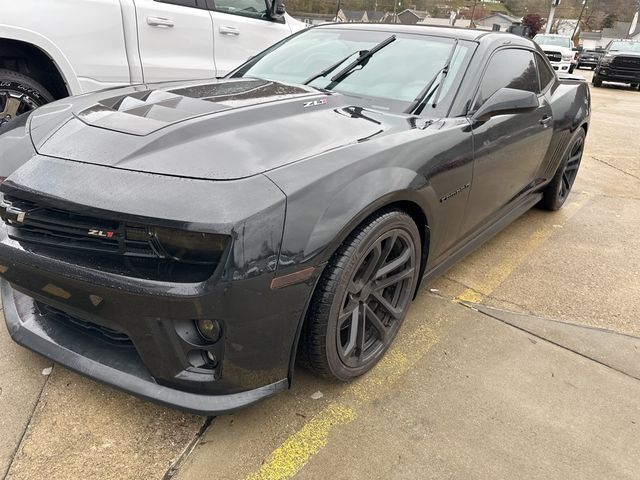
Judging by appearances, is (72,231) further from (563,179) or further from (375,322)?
(563,179)

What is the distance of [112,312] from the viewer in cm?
165

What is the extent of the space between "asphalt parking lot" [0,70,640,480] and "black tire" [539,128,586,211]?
5.21ft

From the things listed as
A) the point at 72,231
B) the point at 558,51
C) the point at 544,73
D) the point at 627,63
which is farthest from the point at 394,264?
the point at 627,63

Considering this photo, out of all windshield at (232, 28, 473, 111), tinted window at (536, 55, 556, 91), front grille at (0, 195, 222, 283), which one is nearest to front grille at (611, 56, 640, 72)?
tinted window at (536, 55, 556, 91)

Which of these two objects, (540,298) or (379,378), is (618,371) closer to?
(540,298)

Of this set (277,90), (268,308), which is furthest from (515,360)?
(277,90)

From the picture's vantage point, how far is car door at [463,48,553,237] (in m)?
2.73

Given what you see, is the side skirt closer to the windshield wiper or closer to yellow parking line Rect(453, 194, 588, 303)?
yellow parking line Rect(453, 194, 588, 303)

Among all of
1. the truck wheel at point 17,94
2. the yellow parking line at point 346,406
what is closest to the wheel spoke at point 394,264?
the yellow parking line at point 346,406

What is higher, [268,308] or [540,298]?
[268,308]

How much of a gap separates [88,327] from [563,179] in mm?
4175

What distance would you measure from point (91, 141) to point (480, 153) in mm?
1882

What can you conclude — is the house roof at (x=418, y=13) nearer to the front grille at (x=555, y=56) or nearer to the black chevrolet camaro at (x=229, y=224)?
the front grille at (x=555, y=56)

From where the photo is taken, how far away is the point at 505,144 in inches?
115
